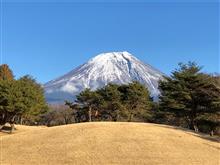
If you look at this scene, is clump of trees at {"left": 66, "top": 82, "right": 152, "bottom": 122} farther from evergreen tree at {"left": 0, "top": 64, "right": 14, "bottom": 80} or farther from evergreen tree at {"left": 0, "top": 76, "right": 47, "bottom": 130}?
evergreen tree at {"left": 0, "top": 76, "right": 47, "bottom": 130}

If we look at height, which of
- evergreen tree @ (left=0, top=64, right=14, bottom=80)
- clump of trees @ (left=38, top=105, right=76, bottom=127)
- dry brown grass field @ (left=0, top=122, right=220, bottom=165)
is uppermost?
evergreen tree @ (left=0, top=64, right=14, bottom=80)

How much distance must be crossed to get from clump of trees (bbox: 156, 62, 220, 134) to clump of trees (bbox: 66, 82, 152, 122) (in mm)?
6767

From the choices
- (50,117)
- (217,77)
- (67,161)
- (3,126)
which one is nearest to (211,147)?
(67,161)

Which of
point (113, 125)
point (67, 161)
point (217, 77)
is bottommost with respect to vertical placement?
point (67, 161)

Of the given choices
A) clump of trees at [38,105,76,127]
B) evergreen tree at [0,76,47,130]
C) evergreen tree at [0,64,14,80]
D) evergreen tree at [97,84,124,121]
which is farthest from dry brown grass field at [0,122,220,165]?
clump of trees at [38,105,76,127]

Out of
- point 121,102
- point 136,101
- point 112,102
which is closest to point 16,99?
point 112,102

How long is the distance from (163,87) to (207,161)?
28.8 meters

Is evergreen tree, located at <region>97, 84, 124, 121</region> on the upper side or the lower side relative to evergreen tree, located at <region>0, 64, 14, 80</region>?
lower

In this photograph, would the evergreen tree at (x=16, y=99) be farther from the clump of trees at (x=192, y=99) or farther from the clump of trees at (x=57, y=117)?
the clump of trees at (x=57, y=117)

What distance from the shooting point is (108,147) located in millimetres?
25984

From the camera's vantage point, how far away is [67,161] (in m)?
23.7

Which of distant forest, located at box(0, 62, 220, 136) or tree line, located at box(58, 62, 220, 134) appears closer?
distant forest, located at box(0, 62, 220, 136)

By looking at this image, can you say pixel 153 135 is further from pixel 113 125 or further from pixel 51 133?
pixel 51 133

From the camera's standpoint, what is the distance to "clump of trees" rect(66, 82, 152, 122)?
58125 millimetres
